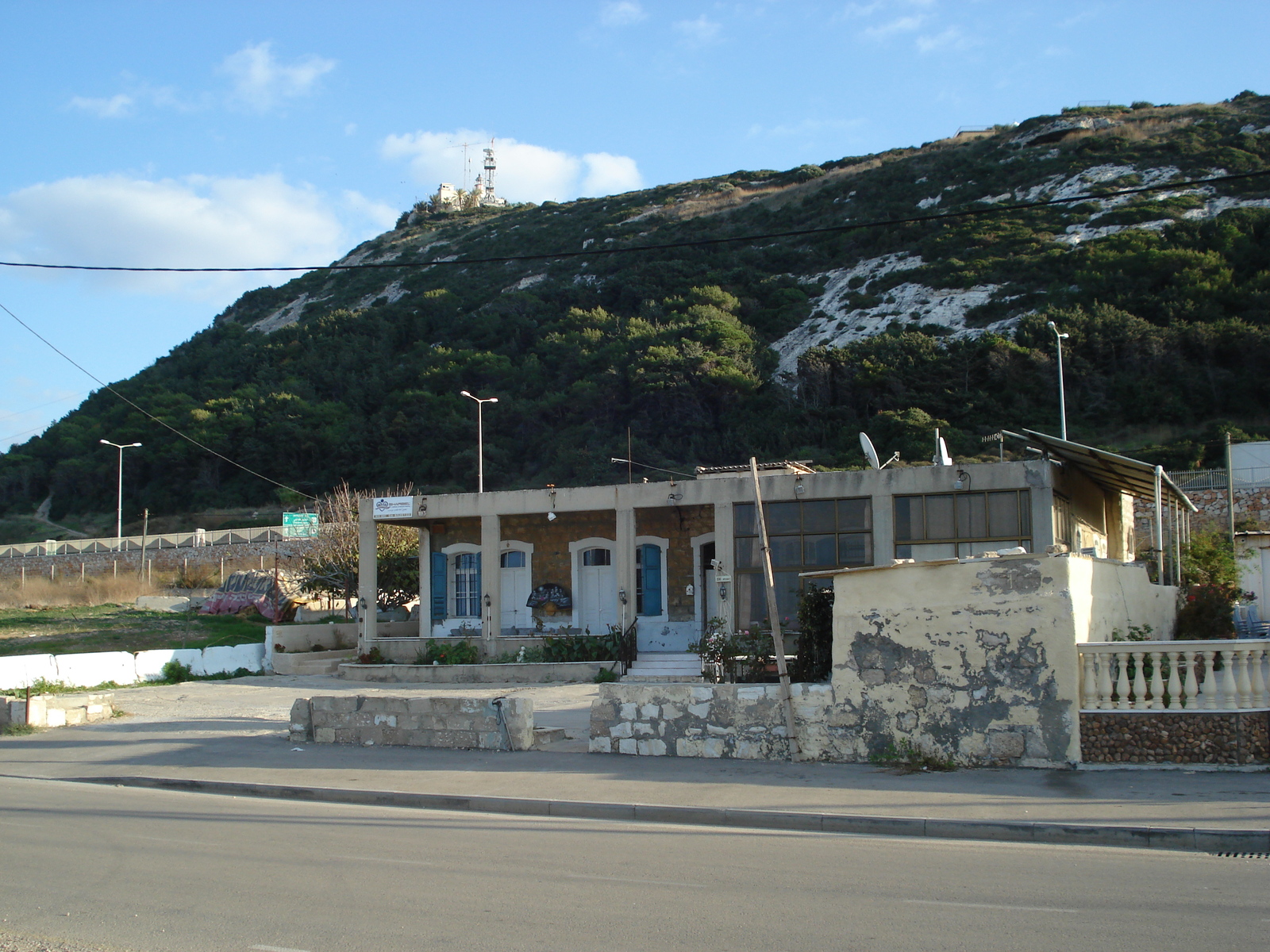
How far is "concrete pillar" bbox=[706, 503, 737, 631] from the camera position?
76.3ft

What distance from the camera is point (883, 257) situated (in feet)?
243

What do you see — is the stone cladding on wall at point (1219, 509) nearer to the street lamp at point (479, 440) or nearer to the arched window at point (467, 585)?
the street lamp at point (479, 440)

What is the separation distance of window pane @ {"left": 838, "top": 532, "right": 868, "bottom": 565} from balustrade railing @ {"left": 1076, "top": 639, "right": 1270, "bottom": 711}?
11.8 m

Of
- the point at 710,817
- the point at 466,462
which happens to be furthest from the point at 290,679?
the point at 466,462

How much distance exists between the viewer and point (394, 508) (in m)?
26.8

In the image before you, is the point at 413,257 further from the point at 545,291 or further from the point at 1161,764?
the point at 1161,764

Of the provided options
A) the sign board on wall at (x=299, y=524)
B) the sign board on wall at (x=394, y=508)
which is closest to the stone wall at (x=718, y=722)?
the sign board on wall at (x=394, y=508)

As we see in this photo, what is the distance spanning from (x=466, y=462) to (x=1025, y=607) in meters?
56.1

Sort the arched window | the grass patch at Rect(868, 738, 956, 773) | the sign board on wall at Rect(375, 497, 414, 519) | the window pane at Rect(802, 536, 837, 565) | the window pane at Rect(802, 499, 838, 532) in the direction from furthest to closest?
1. the arched window
2. the sign board on wall at Rect(375, 497, 414, 519)
3. the window pane at Rect(802, 499, 838, 532)
4. the window pane at Rect(802, 536, 837, 565)
5. the grass patch at Rect(868, 738, 956, 773)

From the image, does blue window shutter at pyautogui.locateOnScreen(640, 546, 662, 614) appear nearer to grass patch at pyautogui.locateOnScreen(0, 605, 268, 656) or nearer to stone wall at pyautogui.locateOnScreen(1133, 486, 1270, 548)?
grass patch at pyautogui.locateOnScreen(0, 605, 268, 656)

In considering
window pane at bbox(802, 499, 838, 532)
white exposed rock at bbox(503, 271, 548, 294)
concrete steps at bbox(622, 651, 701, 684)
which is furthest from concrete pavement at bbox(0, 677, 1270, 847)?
white exposed rock at bbox(503, 271, 548, 294)

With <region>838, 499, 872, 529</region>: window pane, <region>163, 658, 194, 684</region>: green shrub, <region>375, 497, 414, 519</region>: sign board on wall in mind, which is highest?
<region>375, 497, 414, 519</region>: sign board on wall

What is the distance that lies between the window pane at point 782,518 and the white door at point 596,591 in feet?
15.7

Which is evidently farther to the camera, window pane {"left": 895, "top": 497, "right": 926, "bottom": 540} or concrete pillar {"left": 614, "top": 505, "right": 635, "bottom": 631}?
concrete pillar {"left": 614, "top": 505, "right": 635, "bottom": 631}
